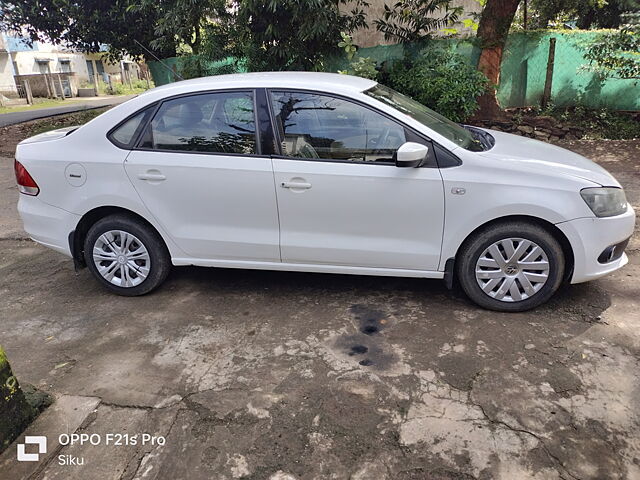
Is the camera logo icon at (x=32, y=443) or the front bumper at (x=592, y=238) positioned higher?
the front bumper at (x=592, y=238)

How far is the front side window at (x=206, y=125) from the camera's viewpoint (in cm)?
369

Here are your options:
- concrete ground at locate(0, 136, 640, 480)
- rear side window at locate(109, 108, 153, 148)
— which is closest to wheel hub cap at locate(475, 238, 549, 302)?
concrete ground at locate(0, 136, 640, 480)

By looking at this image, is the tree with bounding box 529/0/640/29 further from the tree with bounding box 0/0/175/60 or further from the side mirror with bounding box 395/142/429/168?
the side mirror with bounding box 395/142/429/168

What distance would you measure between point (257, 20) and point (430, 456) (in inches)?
309

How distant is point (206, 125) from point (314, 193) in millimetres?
1009

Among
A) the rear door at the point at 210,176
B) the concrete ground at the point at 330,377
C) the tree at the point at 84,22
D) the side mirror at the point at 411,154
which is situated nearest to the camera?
the concrete ground at the point at 330,377

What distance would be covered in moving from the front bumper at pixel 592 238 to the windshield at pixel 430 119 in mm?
879

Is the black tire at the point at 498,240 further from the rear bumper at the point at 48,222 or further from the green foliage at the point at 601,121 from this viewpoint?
the green foliage at the point at 601,121

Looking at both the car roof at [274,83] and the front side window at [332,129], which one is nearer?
the front side window at [332,129]

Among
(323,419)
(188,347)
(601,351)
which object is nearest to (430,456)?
(323,419)

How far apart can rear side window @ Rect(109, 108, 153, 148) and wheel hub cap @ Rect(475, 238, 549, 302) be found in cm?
275

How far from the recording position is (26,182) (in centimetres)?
399

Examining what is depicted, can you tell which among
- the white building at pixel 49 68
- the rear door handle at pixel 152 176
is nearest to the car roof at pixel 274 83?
the rear door handle at pixel 152 176

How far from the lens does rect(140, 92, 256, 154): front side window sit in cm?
369
